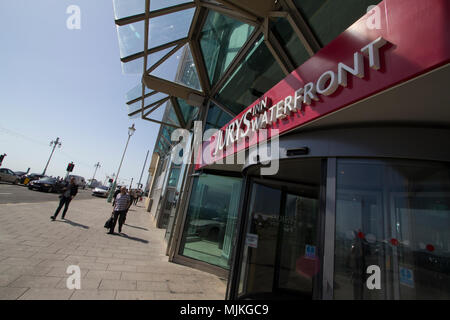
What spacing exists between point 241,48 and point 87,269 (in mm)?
6391

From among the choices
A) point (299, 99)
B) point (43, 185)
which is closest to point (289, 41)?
point (299, 99)

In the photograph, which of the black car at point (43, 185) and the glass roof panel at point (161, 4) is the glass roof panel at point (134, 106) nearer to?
the glass roof panel at point (161, 4)

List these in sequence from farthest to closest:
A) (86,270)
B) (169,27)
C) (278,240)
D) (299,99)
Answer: (169,27), (278,240), (86,270), (299,99)

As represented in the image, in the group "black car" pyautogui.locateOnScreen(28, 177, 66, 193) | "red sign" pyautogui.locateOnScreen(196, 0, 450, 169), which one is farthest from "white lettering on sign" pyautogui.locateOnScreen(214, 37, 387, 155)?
"black car" pyautogui.locateOnScreen(28, 177, 66, 193)

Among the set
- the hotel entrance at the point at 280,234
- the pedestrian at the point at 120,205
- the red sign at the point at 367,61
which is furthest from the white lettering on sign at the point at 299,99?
the pedestrian at the point at 120,205

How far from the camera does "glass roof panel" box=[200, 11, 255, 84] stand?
17.4ft

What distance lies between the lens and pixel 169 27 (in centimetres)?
534

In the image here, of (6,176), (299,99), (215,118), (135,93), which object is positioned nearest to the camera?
(299,99)

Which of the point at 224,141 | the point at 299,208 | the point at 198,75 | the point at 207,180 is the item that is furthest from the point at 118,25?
the point at 299,208

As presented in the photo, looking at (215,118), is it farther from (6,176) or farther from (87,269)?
(6,176)

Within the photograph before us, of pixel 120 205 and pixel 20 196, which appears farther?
pixel 20 196

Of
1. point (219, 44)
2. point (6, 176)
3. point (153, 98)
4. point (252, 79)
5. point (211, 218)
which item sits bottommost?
point (6, 176)

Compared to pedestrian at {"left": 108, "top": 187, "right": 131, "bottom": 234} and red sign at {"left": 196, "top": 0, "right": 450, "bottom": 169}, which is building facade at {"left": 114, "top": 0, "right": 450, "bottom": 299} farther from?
pedestrian at {"left": 108, "top": 187, "right": 131, "bottom": 234}

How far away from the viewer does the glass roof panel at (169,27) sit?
4.91m
